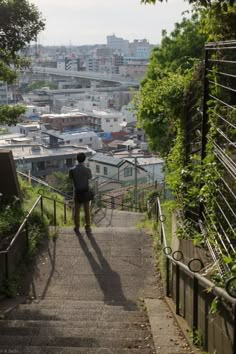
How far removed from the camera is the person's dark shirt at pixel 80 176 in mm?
7703

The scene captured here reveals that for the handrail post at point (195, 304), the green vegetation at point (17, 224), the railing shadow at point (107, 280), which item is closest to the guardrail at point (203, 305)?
the handrail post at point (195, 304)

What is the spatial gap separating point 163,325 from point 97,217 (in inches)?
380

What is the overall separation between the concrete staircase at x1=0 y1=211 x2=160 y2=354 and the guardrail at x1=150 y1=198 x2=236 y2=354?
1.34 feet

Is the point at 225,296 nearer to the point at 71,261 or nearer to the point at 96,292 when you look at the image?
the point at 96,292

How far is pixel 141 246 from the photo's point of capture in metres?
7.46

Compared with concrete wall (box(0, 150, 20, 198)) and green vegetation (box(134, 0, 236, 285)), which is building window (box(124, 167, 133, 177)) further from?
concrete wall (box(0, 150, 20, 198))

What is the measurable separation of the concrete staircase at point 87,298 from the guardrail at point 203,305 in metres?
0.41

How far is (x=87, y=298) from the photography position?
5641 millimetres

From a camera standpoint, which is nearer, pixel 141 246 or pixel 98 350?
pixel 98 350

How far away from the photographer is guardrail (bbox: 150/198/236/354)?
9.43 ft

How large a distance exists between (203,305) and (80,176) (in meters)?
4.48

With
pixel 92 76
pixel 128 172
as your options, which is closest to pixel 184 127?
pixel 128 172

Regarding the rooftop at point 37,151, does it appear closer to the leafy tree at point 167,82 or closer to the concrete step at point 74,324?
the leafy tree at point 167,82

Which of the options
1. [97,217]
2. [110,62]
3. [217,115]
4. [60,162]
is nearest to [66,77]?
[110,62]
